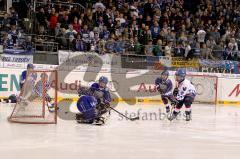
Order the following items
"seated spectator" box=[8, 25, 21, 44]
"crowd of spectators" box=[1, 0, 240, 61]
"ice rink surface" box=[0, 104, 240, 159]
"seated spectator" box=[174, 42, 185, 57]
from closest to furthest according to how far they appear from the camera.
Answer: "ice rink surface" box=[0, 104, 240, 159] < "seated spectator" box=[8, 25, 21, 44] < "crowd of spectators" box=[1, 0, 240, 61] < "seated spectator" box=[174, 42, 185, 57]

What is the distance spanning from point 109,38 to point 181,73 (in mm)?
6012

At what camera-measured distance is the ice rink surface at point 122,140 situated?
732cm

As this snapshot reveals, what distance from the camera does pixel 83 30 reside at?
18484mm

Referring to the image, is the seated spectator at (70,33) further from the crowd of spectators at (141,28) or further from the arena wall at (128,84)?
the arena wall at (128,84)

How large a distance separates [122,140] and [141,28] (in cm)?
1166

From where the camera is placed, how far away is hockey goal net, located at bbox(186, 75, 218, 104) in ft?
66.1

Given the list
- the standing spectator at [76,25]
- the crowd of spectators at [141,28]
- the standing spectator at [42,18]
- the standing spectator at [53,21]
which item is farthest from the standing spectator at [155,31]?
the standing spectator at [42,18]

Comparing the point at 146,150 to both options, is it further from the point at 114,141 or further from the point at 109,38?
the point at 109,38

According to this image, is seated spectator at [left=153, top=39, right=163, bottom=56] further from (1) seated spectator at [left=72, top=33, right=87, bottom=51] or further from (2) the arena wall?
(1) seated spectator at [left=72, top=33, right=87, bottom=51]

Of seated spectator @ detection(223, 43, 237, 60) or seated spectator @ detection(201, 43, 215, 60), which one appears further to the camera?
seated spectator @ detection(223, 43, 237, 60)

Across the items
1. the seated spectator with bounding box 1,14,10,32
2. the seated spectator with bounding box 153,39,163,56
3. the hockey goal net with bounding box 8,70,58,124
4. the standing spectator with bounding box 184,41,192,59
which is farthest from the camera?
the standing spectator with bounding box 184,41,192,59

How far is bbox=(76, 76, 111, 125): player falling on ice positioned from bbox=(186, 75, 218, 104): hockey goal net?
30.1ft

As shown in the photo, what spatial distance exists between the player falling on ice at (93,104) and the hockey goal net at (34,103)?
23.9 inches

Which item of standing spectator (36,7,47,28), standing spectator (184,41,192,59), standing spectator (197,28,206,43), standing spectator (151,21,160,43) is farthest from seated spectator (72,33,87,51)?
standing spectator (197,28,206,43)
